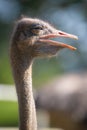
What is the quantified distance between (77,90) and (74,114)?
0.70 meters

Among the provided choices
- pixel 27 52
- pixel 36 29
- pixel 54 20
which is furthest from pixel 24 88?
pixel 54 20

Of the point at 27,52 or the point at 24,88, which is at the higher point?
the point at 27,52

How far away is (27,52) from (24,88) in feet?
0.73

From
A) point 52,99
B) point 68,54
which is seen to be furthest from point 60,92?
point 68,54

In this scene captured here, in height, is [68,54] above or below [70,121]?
above

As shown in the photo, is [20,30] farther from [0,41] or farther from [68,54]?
[68,54]

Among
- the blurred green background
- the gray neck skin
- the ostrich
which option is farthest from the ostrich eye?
the blurred green background

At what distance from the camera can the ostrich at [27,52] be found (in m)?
3.67

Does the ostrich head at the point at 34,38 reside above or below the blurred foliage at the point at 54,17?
below

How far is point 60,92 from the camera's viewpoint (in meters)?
10.8

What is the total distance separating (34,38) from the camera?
3.72 m

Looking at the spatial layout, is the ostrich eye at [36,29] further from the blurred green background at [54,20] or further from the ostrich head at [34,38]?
the blurred green background at [54,20]

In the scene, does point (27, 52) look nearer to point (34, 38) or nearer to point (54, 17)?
point (34, 38)

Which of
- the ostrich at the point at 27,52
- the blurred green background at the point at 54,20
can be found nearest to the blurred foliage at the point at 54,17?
the blurred green background at the point at 54,20
